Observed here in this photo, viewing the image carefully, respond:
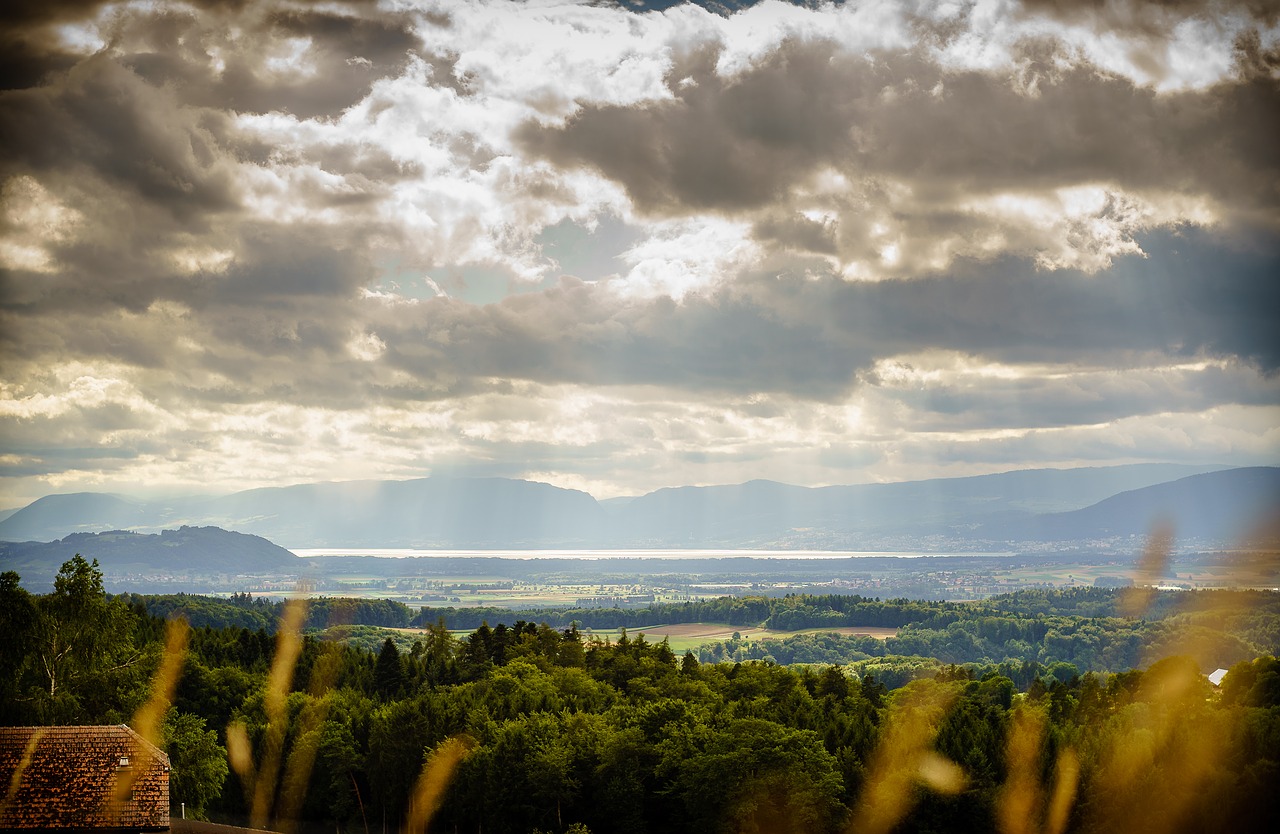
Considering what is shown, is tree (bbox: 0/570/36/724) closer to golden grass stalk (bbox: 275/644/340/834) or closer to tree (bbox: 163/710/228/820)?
tree (bbox: 163/710/228/820)

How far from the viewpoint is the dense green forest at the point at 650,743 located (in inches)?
2363

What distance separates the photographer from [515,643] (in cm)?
10931

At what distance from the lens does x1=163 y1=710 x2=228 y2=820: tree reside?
59.3 meters

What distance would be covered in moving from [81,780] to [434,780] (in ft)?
97.8

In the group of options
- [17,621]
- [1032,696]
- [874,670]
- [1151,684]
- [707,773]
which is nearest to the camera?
[17,621]

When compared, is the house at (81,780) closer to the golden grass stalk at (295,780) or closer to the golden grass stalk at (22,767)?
the golden grass stalk at (22,767)

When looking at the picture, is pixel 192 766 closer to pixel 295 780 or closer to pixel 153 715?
pixel 153 715

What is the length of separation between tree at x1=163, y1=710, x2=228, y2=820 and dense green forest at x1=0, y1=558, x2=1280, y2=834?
0.40 ft

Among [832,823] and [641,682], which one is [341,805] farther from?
[832,823]

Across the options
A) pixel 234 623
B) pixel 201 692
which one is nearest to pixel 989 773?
pixel 201 692

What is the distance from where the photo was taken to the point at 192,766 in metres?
60.2

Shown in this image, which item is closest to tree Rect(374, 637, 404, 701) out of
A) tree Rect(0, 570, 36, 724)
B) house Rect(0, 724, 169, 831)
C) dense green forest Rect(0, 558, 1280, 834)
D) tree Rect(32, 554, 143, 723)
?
dense green forest Rect(0, 558, 1280, 834)

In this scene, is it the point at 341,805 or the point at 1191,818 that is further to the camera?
the point at 341,805

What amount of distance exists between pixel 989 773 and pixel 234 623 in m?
154
